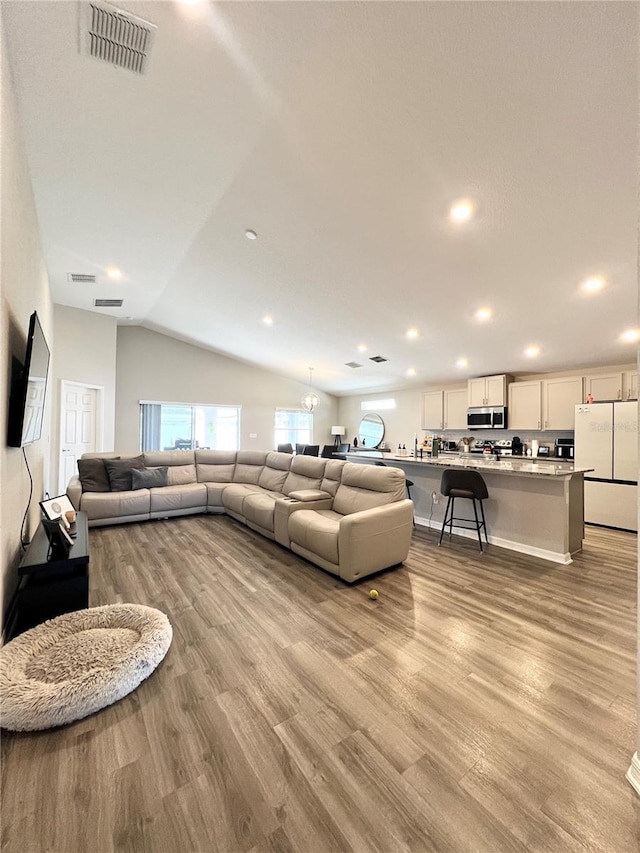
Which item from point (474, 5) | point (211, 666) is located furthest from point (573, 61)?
point (211, 666)

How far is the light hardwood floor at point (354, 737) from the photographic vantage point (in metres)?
1.10

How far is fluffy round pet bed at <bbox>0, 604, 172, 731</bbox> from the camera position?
4.76 feet

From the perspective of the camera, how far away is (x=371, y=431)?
8.92 metres

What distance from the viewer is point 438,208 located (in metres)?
2.80

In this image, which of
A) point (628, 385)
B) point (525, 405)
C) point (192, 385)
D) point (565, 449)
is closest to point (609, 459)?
point (565, 449)

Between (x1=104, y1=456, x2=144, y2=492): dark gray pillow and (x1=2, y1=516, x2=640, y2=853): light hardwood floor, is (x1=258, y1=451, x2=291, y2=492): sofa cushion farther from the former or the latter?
(x1=2, y1=516, x2=640, y2=853): light hardwood floor

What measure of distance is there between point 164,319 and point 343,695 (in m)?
6.79

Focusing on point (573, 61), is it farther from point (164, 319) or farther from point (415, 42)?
point (164, 319)

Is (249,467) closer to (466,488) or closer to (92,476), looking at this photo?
(92,476)

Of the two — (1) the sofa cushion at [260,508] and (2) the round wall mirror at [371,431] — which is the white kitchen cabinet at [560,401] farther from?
(1) the sofa cushion at [260,508]

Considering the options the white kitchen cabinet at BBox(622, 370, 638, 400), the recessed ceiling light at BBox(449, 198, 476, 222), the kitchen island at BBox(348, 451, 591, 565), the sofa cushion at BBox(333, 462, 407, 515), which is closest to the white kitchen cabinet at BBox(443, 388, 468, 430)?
the white kitchen cabinet at BBox(622, 370, 638, 400)

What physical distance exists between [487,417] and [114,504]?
5.90 metres

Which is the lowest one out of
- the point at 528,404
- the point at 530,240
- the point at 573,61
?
the point at 528,404

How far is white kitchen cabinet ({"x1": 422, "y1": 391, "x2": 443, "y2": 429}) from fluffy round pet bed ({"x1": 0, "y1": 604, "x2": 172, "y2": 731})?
6062mm
